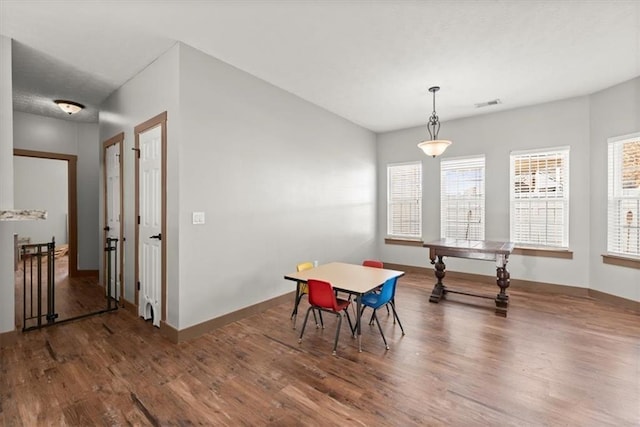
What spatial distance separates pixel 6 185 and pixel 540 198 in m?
7.11

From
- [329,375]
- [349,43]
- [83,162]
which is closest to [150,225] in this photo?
[329,375]

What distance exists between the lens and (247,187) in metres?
3.69

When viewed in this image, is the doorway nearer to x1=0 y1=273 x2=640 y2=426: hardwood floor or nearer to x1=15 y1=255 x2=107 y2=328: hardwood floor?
x1=15 y1=255 x2=107 y2=328: hardwood floor

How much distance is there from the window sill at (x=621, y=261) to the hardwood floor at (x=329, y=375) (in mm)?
719

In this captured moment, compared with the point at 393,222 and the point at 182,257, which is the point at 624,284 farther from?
the point at 182,257

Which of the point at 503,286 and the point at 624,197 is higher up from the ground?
the point at 624,197

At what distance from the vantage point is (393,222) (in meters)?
6.51

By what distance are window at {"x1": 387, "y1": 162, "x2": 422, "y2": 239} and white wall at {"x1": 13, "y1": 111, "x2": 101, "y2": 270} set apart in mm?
6030

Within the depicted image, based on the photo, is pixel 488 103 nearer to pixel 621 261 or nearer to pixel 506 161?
pixel 506 161

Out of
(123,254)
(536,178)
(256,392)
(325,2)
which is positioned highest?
(325,2)

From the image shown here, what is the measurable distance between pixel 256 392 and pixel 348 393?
70 centimetres

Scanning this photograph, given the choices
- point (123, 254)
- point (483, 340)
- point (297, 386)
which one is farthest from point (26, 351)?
point (483, 340)

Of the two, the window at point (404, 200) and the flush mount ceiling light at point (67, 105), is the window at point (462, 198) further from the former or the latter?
the flush mount ceiling light at point (67, 105)

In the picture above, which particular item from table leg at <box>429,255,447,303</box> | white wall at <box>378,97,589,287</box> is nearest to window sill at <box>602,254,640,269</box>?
white wall at <box>378,97,589,287</box>
